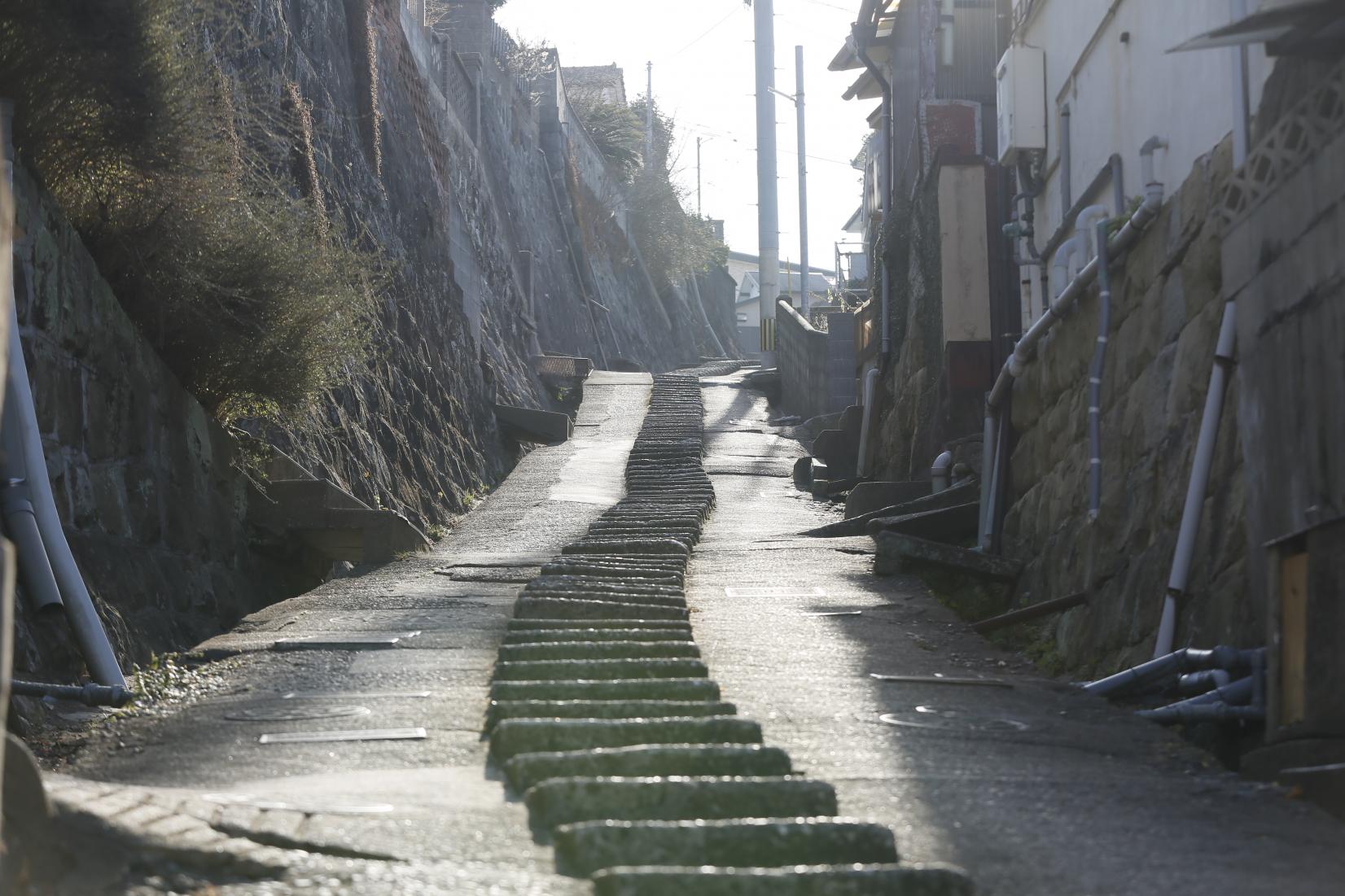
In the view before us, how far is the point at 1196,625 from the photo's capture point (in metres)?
5.86

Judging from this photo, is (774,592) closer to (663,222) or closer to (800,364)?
(800,364)

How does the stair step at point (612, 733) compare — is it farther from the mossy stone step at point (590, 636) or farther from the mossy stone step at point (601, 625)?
the mossy stone step at point (601, 625)

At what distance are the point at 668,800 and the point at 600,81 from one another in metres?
47.6

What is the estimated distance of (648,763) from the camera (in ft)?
13.9

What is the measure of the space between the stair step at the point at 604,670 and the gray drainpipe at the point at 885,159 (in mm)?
11727

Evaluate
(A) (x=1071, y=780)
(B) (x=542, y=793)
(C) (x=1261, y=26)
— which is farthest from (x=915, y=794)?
(C) (x=1261, y=26)

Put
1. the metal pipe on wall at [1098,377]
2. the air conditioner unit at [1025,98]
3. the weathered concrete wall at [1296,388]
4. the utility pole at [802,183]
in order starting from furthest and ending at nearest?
the utility pole at [802,183] < the air conditioner unit at [1025,98] < the metal pipe on wall at [1098,377] < the weathered concrete wall at [1296,388]

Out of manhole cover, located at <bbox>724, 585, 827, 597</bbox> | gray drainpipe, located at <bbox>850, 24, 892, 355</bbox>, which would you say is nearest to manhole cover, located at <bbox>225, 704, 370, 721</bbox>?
manhole cover, located at <bbox>724, 585, 827, 597</bbox>

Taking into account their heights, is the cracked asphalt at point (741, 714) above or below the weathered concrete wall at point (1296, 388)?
below

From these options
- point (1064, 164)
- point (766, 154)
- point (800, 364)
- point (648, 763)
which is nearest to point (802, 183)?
point (766, 154)

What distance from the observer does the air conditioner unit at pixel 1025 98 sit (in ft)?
34.8

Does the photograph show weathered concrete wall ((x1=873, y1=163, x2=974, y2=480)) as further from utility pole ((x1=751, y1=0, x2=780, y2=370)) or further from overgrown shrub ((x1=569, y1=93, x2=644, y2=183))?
overgrown shrub ((x1=569, y1=93, x2=644, y2=183))

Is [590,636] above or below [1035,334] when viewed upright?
below

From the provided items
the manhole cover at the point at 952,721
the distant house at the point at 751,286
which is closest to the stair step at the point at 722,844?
the manhole cover at the point at 952,721
